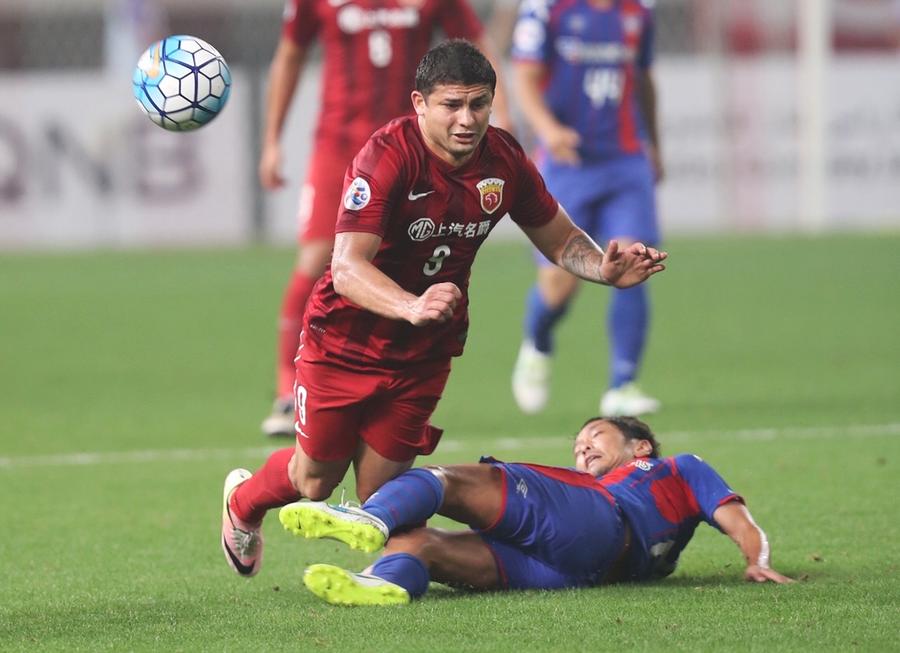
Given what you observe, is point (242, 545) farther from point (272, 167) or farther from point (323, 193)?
point (272, 167)

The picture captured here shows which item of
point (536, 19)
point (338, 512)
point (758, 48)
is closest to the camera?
point (338, 512)

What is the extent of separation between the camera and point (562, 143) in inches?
343

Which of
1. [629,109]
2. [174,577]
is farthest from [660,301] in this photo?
[174,577]

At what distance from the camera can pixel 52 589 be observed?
16.8 feet

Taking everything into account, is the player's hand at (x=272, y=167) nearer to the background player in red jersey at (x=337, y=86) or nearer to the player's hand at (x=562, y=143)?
the background player in red jersey at (x=337, y=86)

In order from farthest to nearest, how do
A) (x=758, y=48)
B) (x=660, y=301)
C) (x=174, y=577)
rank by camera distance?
(x=758, y=48) → (x=660, y=301) → (x=174, y=577)

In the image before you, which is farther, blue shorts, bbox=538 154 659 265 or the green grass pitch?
blue shorts, bbox=538 154 659 265

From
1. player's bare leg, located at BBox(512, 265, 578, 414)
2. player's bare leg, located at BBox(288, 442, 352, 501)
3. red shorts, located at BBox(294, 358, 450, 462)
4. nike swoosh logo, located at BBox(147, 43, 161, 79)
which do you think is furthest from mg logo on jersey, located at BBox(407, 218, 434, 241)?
player's bare leg, located at BBox(512, 265, 578, 414)

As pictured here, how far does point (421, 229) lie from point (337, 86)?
12.8 feet

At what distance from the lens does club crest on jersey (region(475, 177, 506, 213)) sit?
5082mm

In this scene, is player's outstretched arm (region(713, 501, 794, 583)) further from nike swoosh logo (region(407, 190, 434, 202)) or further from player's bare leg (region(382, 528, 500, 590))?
nike swoosh logo (region(407, 190, 434, 202))

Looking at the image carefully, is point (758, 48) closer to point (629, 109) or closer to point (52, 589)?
point (629, 109)

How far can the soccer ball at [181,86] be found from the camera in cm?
585

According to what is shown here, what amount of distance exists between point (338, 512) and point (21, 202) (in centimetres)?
1757
